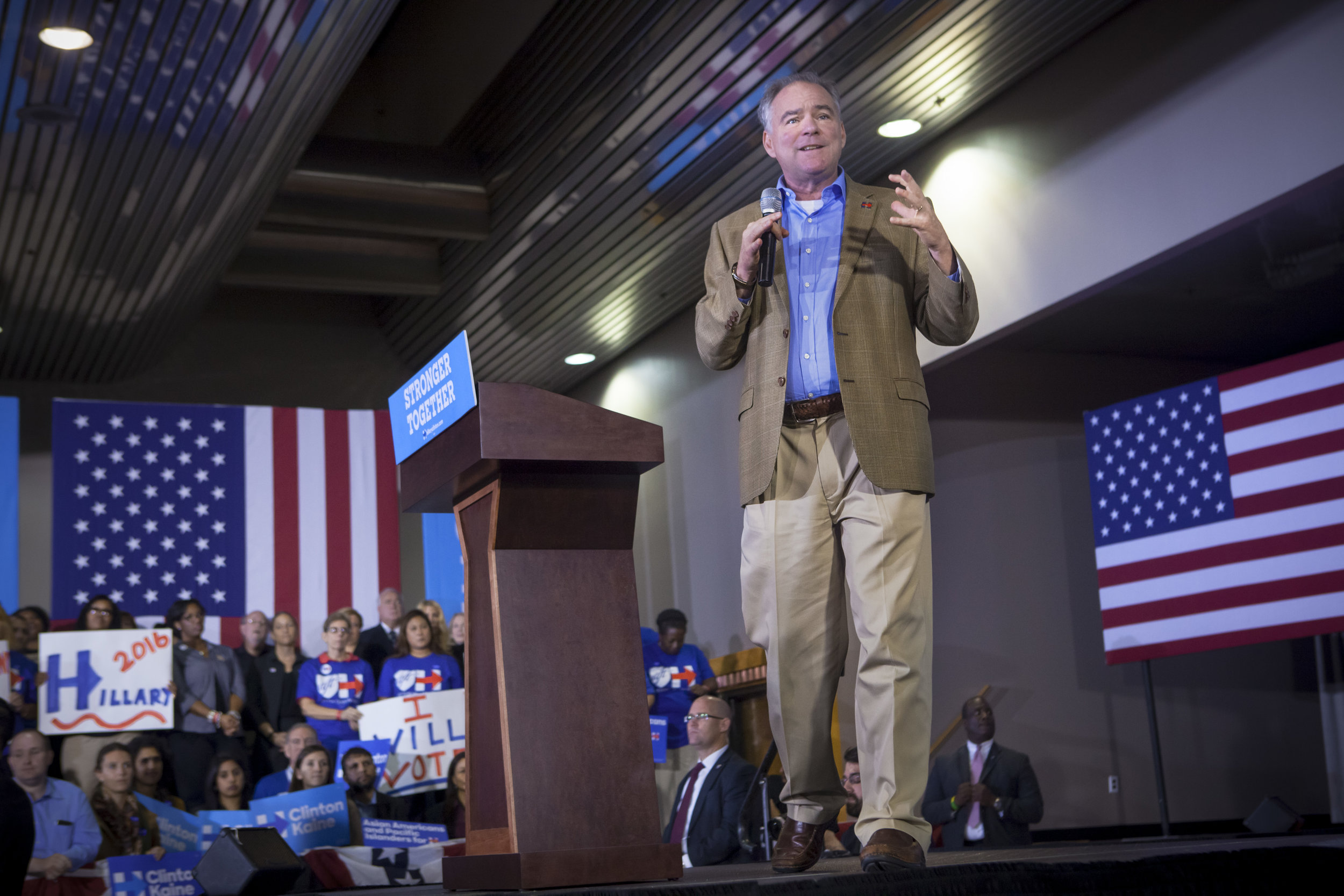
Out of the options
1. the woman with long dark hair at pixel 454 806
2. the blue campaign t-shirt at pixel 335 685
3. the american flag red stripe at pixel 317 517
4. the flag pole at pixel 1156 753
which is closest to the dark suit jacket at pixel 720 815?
the woman with long dark hair at pixel 454 806

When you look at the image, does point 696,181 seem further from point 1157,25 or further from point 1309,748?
point 1309,748

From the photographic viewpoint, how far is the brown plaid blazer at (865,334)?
7.29 feet

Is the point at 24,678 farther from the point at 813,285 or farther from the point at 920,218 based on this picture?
the point at 920,218

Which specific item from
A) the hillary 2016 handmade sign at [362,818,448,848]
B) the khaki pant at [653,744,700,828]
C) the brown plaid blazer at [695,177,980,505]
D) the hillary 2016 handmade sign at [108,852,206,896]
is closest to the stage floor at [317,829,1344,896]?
the brown plaid blazer at [695,177,980,505]

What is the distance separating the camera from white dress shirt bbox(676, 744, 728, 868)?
17.3 feet

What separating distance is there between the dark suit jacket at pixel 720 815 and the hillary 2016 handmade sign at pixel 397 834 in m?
1.04

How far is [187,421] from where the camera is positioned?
27.0ft

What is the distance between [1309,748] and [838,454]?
7472 millimetres

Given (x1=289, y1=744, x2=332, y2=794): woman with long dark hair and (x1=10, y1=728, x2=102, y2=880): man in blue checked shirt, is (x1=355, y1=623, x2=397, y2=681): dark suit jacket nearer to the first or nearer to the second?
(x1=289, y1=744, x2=332, y2=794): woman with long dark hair

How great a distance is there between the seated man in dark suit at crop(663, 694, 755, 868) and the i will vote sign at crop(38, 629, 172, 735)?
245cm

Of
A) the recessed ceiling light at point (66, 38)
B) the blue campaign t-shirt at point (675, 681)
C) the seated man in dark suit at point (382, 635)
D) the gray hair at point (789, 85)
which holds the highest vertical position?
the recessed ceiling light at point (66, 38)

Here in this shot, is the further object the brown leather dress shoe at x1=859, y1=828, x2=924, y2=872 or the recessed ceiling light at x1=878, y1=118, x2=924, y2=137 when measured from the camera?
the recessed ceiling light at x1=878, y1=118, x2=924, y2=137

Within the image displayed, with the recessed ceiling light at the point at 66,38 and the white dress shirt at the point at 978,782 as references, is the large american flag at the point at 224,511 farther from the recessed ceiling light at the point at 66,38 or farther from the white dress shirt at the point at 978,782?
the white dress shirt at the point at 978,782

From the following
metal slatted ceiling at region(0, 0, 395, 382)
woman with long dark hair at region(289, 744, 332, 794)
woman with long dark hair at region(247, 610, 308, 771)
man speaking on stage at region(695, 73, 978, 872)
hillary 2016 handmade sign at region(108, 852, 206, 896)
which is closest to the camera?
man speaking on stage at region(695, 73, 978, 872)
